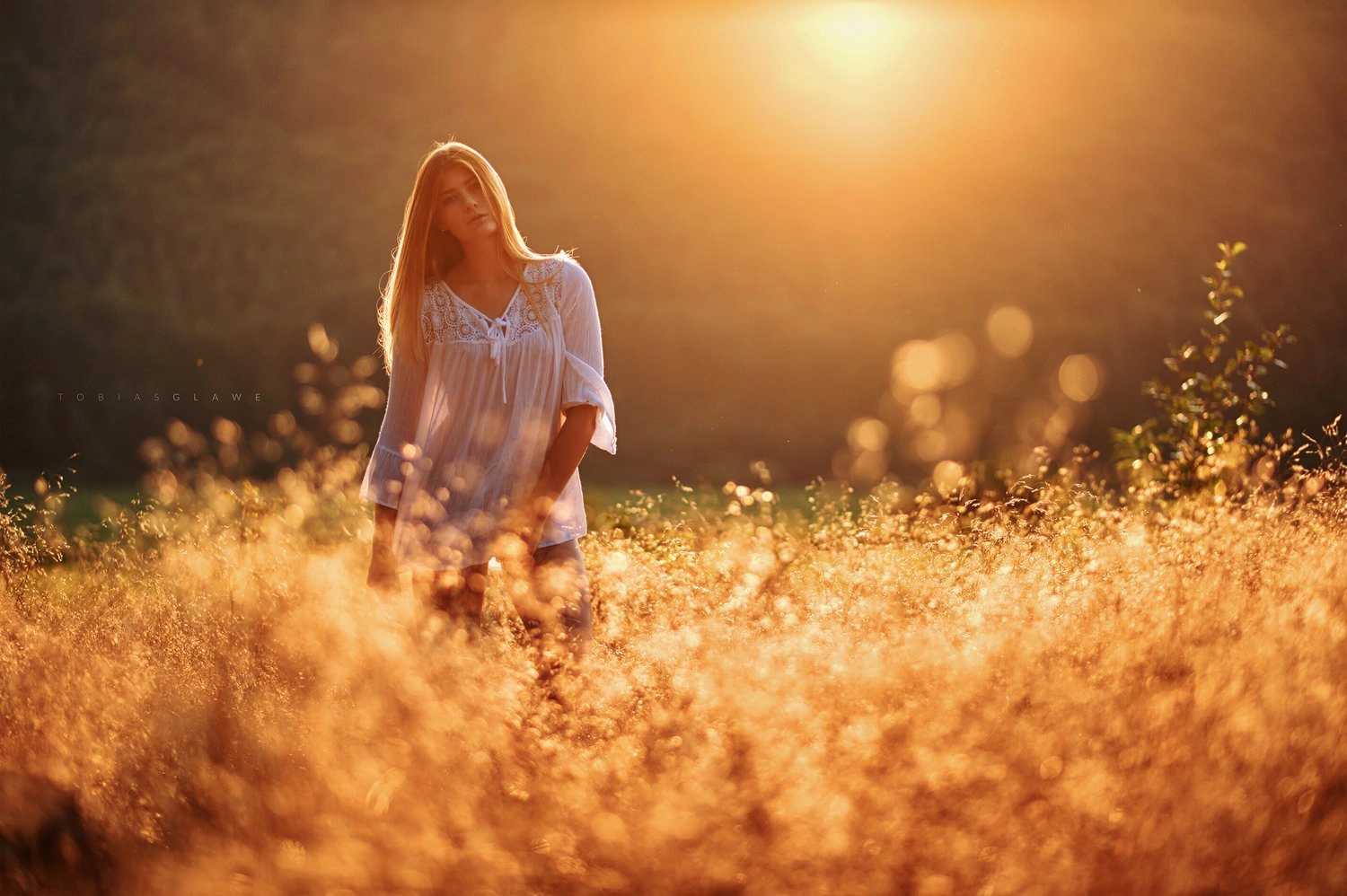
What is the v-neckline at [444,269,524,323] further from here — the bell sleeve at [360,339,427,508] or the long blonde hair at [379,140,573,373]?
the bell sleeve at [360,339,427,508]

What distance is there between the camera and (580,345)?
3.16 m

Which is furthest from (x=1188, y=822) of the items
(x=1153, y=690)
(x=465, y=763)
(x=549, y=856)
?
→ (x=465, y=763)

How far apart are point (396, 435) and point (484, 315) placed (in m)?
0.42

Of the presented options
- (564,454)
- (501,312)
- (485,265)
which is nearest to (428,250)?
(485,265)

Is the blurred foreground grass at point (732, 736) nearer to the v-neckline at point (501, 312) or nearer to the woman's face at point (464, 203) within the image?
the v-neckline at point (501, 312)

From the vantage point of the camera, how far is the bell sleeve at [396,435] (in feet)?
10.5

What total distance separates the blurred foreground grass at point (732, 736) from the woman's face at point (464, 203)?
0.99m

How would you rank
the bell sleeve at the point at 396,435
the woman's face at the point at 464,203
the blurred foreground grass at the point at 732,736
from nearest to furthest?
the blurred foreground grass at the point at 732,736 → the woman's face at the point at 464,203 → the bell sleeve at the point at 396,435

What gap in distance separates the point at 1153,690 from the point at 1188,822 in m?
0.52

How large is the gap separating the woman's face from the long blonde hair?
16 mm

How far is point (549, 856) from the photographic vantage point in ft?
7.04

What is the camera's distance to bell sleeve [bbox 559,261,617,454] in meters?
3.12

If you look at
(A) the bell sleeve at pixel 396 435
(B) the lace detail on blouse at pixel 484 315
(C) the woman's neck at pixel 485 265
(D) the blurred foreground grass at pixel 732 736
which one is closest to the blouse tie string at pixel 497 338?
(B) the lace detail on blouse at pixel 484 315

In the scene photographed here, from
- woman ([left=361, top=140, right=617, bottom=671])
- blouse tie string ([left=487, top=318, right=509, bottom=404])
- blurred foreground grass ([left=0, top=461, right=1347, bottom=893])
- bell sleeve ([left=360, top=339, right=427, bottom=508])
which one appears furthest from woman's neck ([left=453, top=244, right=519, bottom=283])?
blurred foreground grass ([left=0, top=461, right=1347, bottom=893])
